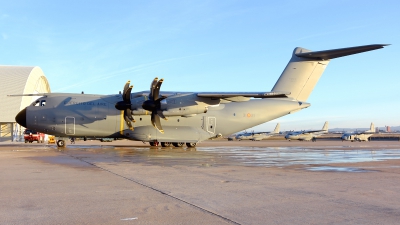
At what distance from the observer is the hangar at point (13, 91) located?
54.7 meters

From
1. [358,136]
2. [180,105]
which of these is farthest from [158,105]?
[358,136]

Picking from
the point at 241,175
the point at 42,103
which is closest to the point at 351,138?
the point at 42,103

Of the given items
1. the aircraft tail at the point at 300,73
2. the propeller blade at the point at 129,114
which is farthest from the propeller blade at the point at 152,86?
the aircraft tail at the point at 300,73

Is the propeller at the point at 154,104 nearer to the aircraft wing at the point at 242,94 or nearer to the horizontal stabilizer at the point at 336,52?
the aircraft wing at the point at 242,94

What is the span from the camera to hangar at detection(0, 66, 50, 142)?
54722 mm

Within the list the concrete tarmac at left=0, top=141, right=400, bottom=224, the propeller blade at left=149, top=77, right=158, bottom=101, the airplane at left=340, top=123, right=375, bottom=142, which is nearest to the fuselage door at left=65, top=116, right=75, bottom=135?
the propeller blade at left=149, top=77, right=158, bottom=101

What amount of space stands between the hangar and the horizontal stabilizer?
44283mm

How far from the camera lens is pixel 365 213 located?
588 cm

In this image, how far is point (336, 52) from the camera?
25031 millimetres

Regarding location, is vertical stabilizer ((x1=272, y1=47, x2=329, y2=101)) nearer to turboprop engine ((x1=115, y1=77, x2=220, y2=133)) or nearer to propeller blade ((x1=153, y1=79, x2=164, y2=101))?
turboprop engine ((x1=115, y1=77, x2=220, y2=133))

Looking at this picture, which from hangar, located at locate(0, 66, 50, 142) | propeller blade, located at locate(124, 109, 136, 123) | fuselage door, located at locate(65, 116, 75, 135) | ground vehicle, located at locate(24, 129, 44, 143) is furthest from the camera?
hangar, located at locate(0, 66, 50, 142)

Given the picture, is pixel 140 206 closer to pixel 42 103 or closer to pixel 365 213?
pixel 365 213

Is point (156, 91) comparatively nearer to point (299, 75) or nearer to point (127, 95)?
point (127, 95)

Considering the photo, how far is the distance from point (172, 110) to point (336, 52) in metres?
11.8
